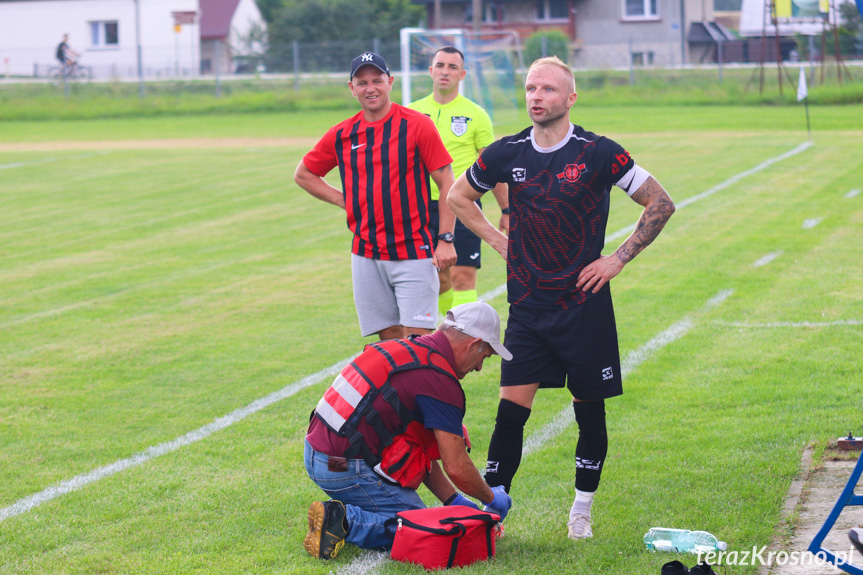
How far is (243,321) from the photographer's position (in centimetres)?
955

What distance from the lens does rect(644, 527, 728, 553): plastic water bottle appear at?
4336 mm

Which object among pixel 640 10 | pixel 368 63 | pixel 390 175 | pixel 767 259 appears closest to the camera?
pixel 368 63

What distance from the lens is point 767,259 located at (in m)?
11.3

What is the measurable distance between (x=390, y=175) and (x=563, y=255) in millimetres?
1831

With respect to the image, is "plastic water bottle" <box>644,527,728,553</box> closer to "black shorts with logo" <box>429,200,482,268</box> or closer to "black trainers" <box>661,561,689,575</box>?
"black trainers" <box>661,561,689,575</box>

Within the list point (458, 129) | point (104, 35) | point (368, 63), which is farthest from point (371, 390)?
point (104, 35)

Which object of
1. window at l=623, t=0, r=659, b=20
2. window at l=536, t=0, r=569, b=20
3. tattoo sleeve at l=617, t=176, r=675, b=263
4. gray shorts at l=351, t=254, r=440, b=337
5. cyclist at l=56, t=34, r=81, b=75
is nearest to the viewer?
tattoo sleeve at l=617, t=176, r=675, b=263

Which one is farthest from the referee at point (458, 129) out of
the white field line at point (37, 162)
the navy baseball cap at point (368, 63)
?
the white field line at point (37, 162)

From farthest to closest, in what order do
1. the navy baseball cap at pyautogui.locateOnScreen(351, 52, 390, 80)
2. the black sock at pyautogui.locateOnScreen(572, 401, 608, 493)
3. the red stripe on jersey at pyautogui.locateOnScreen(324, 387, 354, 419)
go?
1. the navy baseball cap at pyautogui.locateOnScreen(351, 52, 390, 80)
2. the black sock at pyautogui.locateOnScreen(572, 401, 608, 493)
3. the red stripe on jersey at pyautogui.locateOnScreen(324, 387, 354, 419)

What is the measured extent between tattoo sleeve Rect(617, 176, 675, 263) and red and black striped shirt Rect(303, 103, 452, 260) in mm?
1857

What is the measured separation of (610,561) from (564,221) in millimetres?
1541

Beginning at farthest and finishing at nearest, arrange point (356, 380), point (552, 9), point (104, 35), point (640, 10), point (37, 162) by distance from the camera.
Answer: point (104, 35) < point (552, 9) < point (640, 10) < point (37, 162) < point (356, 380)

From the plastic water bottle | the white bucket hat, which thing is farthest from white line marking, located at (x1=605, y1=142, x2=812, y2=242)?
the white bucket hat

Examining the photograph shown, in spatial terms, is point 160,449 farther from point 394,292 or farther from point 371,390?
point 371,390
